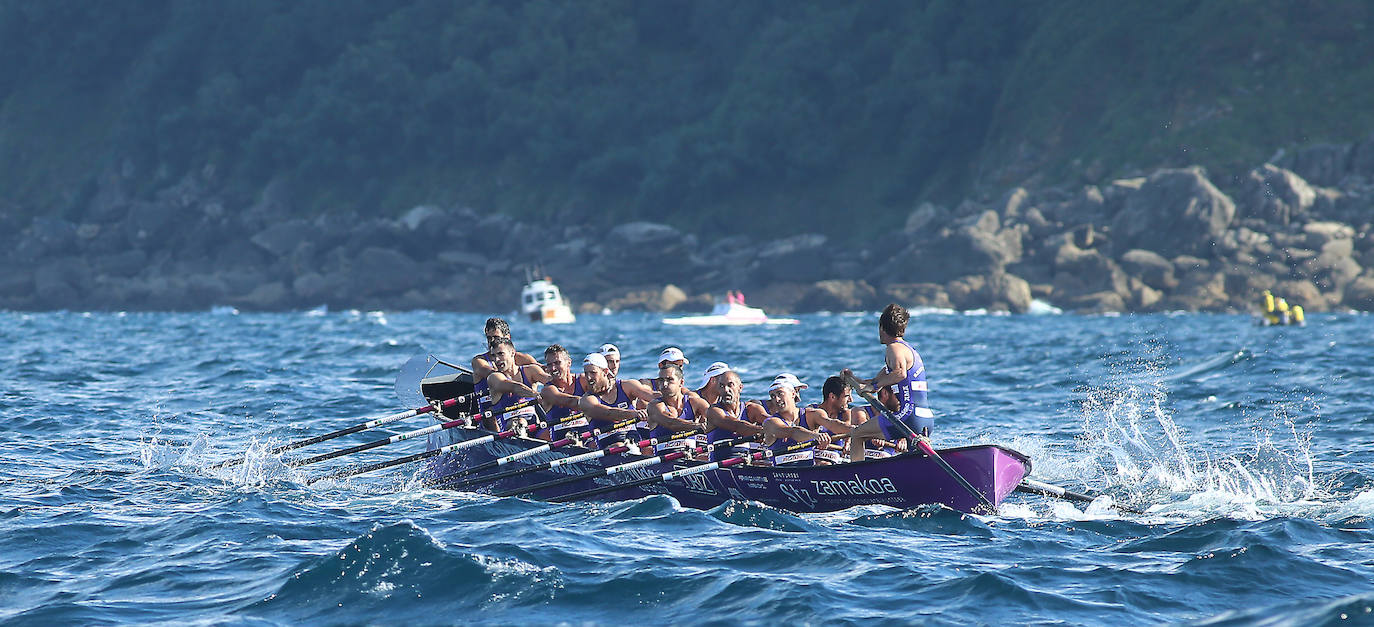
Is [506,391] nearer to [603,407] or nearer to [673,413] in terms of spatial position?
[603,407]

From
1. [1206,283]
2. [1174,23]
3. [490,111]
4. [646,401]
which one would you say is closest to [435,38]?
[490,111]

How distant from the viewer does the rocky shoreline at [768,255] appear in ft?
213

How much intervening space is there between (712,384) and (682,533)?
290 centimetres

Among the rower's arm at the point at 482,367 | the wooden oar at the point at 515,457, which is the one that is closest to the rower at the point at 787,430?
the wooden oar at the point at 515,457

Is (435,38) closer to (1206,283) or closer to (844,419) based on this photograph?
(1206,283)

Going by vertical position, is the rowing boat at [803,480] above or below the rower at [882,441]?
below

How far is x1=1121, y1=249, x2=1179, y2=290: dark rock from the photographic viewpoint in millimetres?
Result: 65500

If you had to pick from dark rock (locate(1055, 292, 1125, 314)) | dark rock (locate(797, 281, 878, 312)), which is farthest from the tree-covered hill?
dark rock (locate(797, 281, 878, 312))

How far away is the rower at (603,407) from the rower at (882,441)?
2304mm

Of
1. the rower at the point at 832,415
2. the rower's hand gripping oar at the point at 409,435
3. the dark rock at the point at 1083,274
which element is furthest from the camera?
the dark rock at the point at 1083,274

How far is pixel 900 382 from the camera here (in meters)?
12.3

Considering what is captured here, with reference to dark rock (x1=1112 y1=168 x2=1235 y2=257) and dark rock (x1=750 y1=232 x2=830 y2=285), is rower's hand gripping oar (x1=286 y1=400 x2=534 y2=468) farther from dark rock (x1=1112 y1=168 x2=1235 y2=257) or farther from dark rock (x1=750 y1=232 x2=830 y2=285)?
dark rock (x1=750 y1=232 x2=830 y2=285)

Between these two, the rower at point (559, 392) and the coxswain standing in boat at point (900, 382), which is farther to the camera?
the rower at point (559, 392)

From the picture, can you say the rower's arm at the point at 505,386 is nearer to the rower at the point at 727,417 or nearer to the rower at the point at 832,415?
the rower at the point at 727,417
